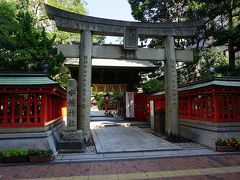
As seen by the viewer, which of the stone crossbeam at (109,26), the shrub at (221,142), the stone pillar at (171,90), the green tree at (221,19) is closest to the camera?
the shrub at (221,142)

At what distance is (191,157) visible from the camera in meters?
9.98

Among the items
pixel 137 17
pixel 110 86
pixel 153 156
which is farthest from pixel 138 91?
pixel 153 156

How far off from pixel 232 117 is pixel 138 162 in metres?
5.79

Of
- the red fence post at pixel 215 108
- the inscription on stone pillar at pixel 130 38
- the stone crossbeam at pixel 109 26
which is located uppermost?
the stone crossbeam at pixel 109 26

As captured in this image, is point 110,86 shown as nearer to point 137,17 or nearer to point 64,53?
point 137,17

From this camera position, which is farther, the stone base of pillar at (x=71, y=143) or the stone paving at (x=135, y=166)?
the stone base of pillar at (x=71, y=143)

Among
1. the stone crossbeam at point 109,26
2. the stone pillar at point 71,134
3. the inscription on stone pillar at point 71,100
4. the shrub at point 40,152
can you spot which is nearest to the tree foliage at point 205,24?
the stone crossbeam at point 109,26

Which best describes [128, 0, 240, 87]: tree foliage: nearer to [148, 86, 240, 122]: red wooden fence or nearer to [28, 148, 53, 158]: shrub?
[148, 86, 240, 122]: red wooden fence

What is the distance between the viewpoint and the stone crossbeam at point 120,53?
1301 cm

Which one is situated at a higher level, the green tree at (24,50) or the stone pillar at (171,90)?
the green tree at (24,50)

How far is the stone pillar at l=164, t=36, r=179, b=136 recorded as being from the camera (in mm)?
13883

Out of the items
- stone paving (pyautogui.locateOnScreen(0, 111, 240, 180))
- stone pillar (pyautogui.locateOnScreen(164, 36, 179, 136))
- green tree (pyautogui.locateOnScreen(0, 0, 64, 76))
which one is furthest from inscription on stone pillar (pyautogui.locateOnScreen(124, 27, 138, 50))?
stone paving (pyautogui.locateOnScreen(0, 111, 240, 180))

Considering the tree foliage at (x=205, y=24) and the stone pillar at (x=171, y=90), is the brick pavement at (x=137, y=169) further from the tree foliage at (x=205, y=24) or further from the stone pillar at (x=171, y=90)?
the tree foliage at (x=205, y=24)

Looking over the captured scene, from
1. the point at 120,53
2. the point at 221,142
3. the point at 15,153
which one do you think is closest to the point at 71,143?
the point at 15,153
